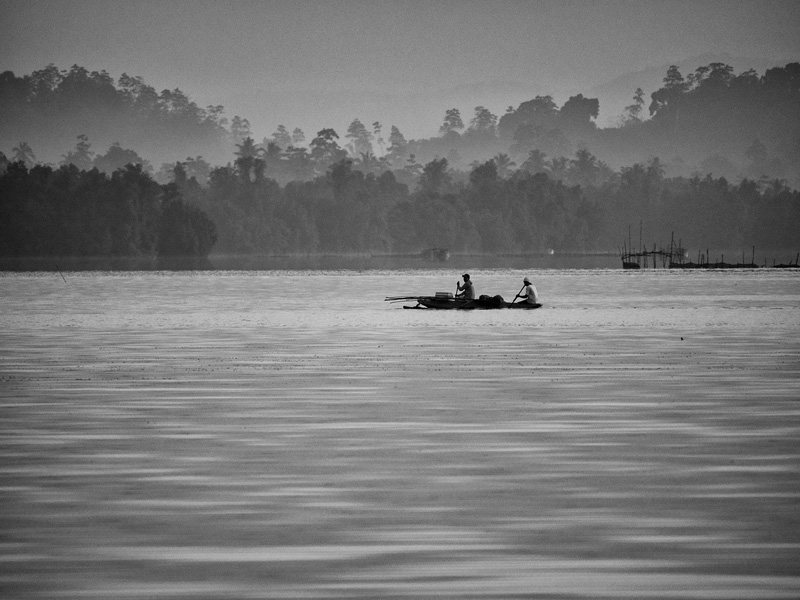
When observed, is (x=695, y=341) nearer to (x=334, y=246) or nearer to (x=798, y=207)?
(x=334, y=246)

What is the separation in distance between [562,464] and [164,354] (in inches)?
537

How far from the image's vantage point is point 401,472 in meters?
11.0

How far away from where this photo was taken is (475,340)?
2738 centimetres

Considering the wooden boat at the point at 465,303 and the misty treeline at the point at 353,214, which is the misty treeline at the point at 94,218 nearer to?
the misty treeline at the point at 353,214

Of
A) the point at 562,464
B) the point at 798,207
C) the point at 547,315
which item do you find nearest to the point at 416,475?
the point at 562,464

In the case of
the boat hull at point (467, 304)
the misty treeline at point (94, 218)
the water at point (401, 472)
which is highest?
the misty treeline at point (94, 218)

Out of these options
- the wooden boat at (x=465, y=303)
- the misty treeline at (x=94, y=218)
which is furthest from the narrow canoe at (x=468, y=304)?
the misty treeline at (x=94, y=218)

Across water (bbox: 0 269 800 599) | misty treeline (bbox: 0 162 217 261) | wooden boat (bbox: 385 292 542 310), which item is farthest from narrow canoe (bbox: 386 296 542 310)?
misty treeline (bbox: 0 162 217 261)

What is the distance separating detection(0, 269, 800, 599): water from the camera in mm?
7895

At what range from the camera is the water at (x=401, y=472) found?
7895mm

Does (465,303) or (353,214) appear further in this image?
(353,214)

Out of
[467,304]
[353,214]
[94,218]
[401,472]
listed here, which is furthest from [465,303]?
[353,214]

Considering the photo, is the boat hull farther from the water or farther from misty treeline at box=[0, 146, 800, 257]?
misty treeline at box=[0, 146, 800, 257]

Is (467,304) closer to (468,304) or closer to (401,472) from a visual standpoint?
(468,304)
